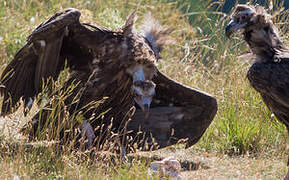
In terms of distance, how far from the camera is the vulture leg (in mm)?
6293

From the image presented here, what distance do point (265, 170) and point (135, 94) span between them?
5.31 feet

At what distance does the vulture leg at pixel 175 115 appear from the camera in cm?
629

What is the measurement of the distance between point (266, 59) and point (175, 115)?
1.79m

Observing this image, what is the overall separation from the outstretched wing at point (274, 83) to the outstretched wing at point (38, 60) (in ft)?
6.49

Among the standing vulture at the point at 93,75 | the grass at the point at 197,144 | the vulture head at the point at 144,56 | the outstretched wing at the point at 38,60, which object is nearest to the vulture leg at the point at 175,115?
the standing vulture at the point at 93,75

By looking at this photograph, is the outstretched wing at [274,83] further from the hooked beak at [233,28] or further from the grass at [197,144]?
the grass at [197,144]

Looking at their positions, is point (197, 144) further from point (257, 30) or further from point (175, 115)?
point (257, 30)

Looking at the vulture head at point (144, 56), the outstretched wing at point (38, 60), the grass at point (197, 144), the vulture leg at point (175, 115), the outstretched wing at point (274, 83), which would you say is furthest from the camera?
the vulture leg at point (175, 115)

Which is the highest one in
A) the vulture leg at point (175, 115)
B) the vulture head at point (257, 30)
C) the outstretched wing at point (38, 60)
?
the vulture head at point (257, 30)

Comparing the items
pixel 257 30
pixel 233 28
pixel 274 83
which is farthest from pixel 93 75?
pixel 274 83

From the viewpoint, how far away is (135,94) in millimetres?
5535

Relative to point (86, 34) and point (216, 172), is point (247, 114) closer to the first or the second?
point (216, 172)

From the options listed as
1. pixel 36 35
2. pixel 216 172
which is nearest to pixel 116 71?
A: pixel 36 35

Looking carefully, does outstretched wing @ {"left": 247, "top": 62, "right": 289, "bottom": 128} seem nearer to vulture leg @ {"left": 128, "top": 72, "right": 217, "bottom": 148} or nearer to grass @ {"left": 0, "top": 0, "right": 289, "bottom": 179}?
grass @ {"left": 0, "top": 0, "right": 289, "bottom": 179}
